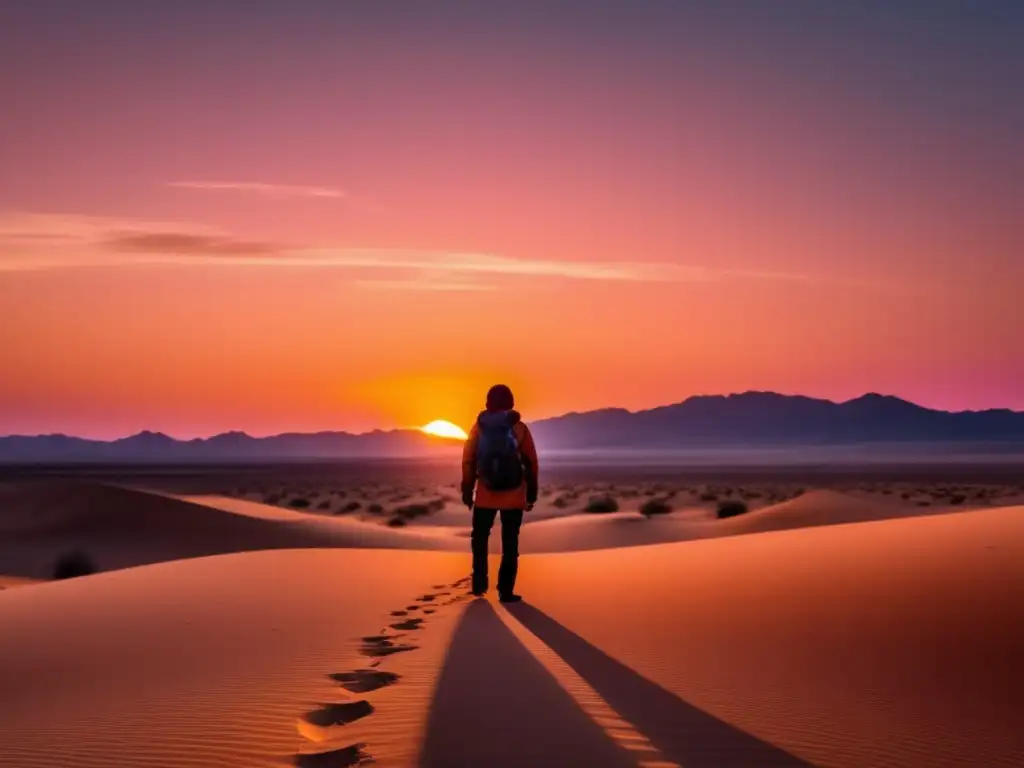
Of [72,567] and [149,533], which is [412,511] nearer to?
[149,533]

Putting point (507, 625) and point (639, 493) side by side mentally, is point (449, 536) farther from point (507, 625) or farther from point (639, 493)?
point (639, 493)

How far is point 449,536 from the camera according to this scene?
33875mm

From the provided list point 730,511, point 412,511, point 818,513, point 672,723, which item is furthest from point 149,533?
point 672,723

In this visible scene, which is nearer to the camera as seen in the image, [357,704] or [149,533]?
[357,704]

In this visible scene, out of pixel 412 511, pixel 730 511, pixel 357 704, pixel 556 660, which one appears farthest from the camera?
pixel 412 511

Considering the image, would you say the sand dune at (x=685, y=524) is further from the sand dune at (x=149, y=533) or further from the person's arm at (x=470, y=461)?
the person's arm at (x=470, y=461)

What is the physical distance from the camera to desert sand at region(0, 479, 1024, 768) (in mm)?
5668

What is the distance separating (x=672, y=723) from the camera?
5992mm

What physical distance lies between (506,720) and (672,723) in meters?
0.86

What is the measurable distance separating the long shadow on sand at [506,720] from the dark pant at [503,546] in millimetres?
2831

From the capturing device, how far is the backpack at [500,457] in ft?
35.3

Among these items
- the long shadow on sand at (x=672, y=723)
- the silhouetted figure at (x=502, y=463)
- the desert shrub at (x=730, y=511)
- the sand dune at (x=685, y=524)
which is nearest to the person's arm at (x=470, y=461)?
the silhouetted figure at (x=502, y=463)

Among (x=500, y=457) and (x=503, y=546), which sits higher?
(x=500, y=457)

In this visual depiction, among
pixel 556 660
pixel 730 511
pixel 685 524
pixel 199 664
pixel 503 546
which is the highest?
pixel 503 546
